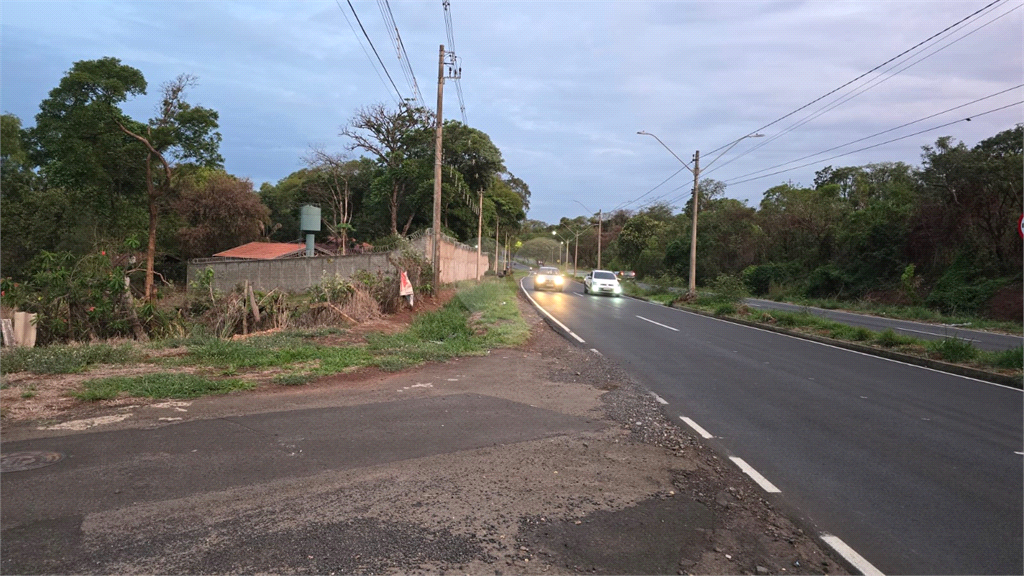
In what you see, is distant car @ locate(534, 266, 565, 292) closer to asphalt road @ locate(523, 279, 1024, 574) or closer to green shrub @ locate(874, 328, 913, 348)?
green shrub @ locate(874, 328, 913, 348)

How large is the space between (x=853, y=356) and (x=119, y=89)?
108 feet


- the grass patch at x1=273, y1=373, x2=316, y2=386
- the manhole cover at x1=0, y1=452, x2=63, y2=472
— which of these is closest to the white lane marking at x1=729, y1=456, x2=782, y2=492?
the grass patch at x1=273, y1=373, x2=316, y2=386

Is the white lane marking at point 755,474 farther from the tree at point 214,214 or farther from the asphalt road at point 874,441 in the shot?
the tree at point 214,214

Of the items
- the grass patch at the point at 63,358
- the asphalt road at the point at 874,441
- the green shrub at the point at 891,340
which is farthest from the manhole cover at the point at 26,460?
the green shrub at the point at 891,340

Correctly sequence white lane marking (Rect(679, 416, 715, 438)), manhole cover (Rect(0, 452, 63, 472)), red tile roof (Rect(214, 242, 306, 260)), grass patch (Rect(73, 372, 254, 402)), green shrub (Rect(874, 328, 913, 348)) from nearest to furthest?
1. manhole cover (Rect(0, 452, 63, 472))
2. white lane marking (Rect(679, 416, 715, 438))
3. grass patch (Rect(73, 372, 254, 402))
4. green shrub (Rect(874, 328, 913, 348))
5. red tile roof (Rect(214, 242, 306, 260))

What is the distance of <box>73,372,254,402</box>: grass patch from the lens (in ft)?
23.3

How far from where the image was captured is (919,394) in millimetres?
9367

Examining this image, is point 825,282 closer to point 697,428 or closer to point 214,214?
point 697,428

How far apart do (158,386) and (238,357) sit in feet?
6.49

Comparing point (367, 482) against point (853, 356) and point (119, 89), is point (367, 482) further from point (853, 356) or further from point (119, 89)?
point (119, 89)

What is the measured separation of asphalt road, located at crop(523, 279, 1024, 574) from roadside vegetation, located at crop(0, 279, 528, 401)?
12.8ft

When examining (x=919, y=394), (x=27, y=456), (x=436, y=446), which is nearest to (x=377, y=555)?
(x=436, y=446)

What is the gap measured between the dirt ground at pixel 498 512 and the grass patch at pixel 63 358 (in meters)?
1.24

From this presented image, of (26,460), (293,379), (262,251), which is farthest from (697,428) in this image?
(262,251)
